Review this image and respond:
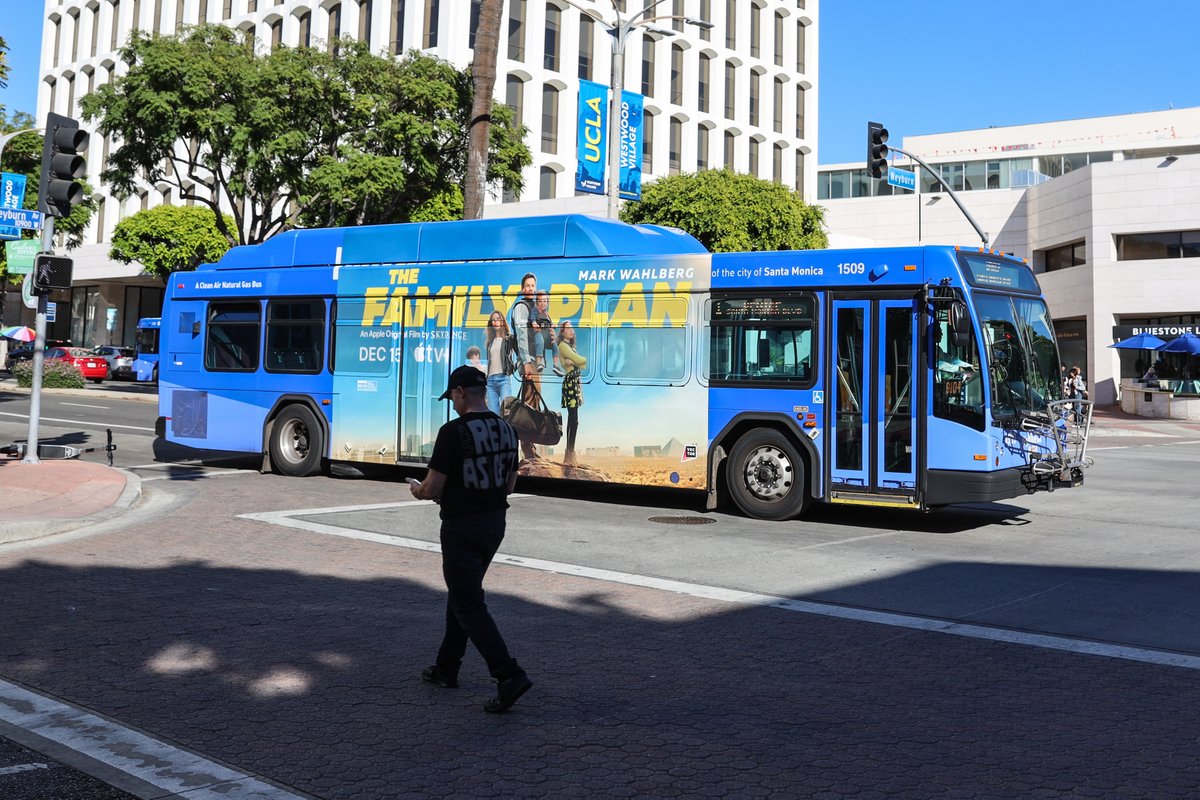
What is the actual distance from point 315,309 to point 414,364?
6.56 ft

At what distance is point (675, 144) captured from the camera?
60.1m

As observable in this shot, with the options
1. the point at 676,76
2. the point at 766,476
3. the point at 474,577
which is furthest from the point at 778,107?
the point at 474,577

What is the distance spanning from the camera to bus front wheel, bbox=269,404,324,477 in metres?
16.3

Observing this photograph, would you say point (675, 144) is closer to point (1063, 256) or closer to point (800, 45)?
point (800, 45)

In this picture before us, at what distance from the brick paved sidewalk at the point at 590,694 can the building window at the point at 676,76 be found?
53935 millimetres

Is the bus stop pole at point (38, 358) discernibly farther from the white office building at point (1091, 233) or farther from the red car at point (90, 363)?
the white office building at point (1091, 233)

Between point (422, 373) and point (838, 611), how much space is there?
8.41 m

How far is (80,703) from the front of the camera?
18.3ft

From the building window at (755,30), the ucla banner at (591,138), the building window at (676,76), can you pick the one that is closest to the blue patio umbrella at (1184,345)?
the ucla banner at (591,138)

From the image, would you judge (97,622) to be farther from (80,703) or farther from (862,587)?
(862,587)

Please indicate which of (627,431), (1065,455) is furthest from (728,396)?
(1065,455)

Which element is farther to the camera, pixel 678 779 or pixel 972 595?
pixel 972 595

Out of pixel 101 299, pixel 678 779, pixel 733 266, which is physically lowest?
pixel 678 779

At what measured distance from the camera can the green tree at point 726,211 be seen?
3838cm
